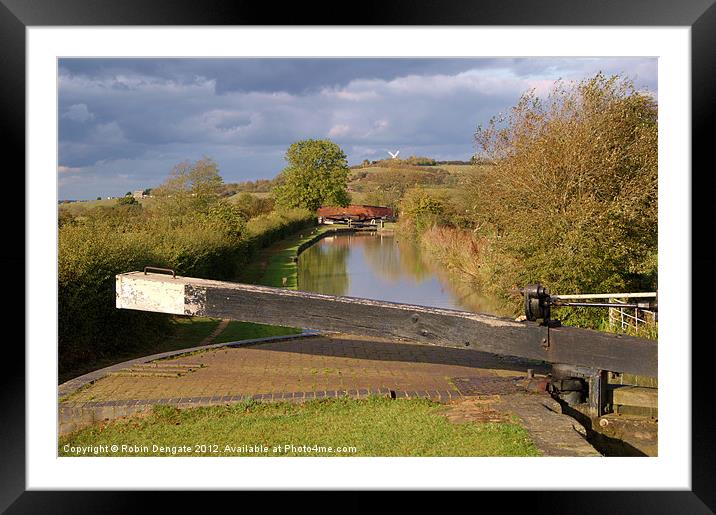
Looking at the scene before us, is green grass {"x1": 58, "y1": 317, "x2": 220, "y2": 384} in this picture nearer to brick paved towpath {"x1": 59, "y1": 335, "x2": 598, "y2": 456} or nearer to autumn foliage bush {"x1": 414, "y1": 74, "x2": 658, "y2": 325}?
brick paved towpath {"x1": 59, "y1": 335, "x2": 598, "y2": 456}

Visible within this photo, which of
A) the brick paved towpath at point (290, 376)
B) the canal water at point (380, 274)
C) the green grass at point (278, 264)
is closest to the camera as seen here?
the brick paved towpath at point (290, 376)

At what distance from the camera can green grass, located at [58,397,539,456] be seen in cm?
465

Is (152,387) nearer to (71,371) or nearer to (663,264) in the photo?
(71,371)

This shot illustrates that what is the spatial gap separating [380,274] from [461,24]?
8691 mm

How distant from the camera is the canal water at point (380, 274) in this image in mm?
11680

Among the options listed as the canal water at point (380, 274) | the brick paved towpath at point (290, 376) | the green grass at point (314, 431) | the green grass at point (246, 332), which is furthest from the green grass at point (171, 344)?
the green grass at point (314, 431)

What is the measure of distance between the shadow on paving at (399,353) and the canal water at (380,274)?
7.52 ft

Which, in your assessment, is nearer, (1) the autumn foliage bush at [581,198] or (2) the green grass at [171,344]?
(2) the green grass at [171,344]

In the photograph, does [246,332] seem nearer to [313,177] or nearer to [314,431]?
[313,177]

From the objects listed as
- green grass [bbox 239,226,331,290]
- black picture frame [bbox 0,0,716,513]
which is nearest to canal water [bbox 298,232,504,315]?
green grass [bbox 239,226,331,290]

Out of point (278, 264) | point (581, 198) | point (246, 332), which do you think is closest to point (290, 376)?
point (246, 332)

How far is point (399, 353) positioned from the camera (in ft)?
25.6

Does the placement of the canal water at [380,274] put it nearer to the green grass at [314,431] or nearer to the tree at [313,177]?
the tree at [313,177]
